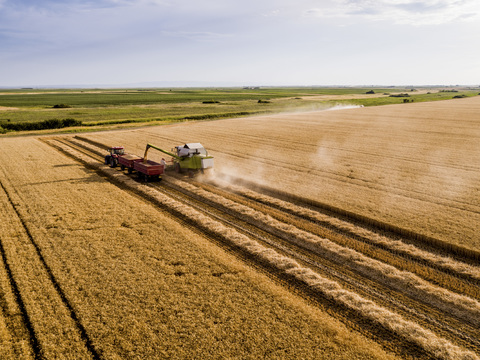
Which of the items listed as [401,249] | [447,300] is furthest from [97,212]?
[447,300]

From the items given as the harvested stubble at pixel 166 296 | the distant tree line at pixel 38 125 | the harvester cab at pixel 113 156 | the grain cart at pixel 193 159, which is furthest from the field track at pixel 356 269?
the distant tree line at pixel 38 125

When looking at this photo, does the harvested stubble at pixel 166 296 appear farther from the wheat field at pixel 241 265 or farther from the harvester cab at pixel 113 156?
the harvester cab at pixel 113 156

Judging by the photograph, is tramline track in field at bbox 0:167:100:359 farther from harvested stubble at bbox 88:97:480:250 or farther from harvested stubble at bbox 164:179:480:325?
harvested stubble at bbox 88:97:480:250

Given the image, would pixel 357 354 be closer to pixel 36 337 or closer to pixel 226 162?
pixel 36 337

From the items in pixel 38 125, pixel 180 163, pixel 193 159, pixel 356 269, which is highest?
pixel 38 125

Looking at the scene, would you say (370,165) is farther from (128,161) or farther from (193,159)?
(128,161)

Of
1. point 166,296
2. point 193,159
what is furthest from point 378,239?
point 193,159

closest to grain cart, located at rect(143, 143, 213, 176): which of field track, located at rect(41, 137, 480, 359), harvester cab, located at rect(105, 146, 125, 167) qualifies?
field track, located at rect(41, 137, 480, 359)
